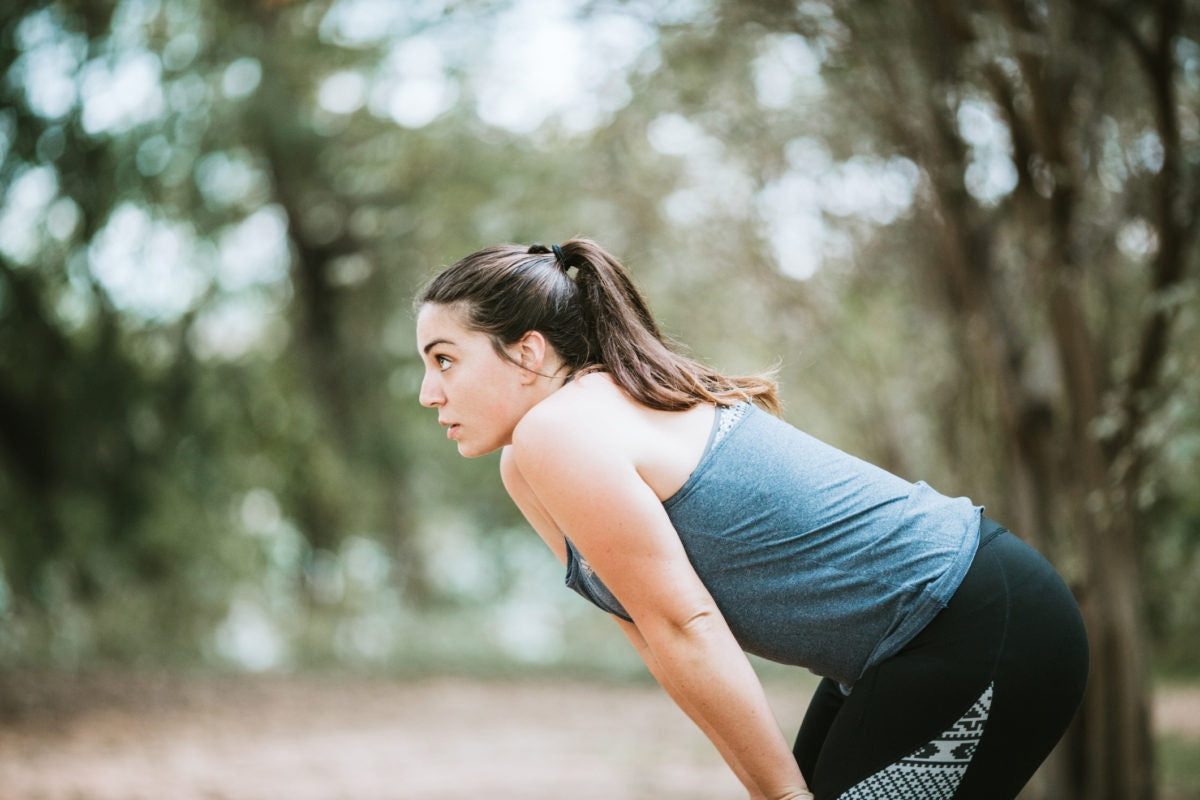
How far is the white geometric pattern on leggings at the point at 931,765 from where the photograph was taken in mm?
1479

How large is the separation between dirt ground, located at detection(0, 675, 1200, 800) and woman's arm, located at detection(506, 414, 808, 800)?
4823 millimetres

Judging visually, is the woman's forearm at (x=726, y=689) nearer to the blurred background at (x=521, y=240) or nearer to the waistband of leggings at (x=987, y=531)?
the waistband of leggings at (x=987, y=531)

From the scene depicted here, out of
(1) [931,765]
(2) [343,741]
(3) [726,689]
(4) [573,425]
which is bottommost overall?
(2) [343,741]

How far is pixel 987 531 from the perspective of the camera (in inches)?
63.5

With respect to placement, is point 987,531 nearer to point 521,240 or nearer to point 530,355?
point 530,355

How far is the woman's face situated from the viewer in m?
1.65

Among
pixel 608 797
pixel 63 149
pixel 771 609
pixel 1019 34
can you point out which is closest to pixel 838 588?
pixel 771 609

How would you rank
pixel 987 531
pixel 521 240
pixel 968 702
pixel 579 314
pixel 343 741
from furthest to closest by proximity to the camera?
pixel 521 240, pixel 343 741, pixel 579 314, pixel 987 531, pixel 968 702

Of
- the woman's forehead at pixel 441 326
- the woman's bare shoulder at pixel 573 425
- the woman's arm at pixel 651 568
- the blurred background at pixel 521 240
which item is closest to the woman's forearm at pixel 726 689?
the woman's arm at pixel 651 568

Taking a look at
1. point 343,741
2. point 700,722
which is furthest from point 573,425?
point 343,741

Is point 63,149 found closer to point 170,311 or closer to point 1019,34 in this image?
point 170,311

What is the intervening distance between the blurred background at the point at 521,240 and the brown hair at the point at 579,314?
1.30m

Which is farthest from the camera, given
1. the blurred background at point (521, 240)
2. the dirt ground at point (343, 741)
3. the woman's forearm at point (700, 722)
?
the dirt ground at point (343, 741)

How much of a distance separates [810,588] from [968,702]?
251 mm
